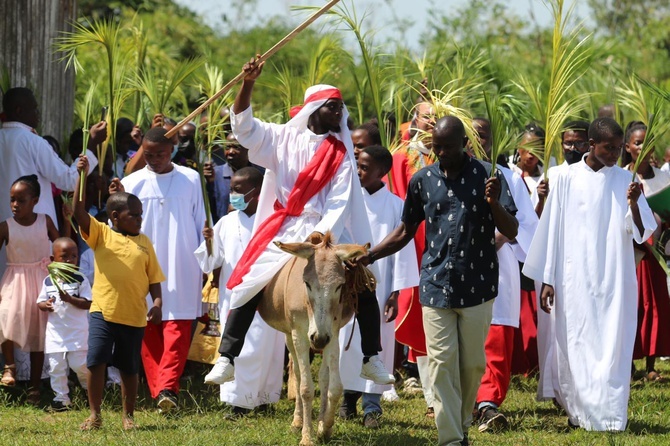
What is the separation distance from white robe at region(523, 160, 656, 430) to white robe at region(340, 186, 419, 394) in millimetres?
1260

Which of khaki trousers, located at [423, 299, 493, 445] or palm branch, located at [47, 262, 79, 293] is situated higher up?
palm branch, located at [47, 262, 79, 293]

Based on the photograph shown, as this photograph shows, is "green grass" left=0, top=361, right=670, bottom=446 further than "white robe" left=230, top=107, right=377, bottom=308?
No

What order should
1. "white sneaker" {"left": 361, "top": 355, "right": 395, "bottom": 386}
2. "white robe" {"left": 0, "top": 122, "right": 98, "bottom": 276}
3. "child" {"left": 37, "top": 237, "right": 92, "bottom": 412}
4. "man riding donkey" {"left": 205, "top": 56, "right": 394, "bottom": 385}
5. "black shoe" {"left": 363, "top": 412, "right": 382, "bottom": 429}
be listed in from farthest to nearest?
"white robe" {"left": 0, "top": 122, "right": 98, "bottom": 276}, "child" {"left": 37, "top": 237, "right": 92, "bottom": 412}, "black shoe" {"left": 363, "top": 412, "right": 382, "bottom": 429}, "man riding donkey" {"left": 205, "top": 56, "right": 394, "bottom": 385}, "white sneaker" {"left": 361, "top": 355, "right": 395, "bottom": 386}

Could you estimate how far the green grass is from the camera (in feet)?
28.4

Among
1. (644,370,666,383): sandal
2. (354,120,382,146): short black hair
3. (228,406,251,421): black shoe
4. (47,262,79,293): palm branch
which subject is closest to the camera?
(47,262,79,293): palm branch

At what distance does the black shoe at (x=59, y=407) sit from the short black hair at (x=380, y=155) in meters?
3.38

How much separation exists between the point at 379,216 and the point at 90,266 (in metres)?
2.85


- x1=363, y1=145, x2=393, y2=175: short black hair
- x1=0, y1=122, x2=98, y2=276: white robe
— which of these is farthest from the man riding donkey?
x1=0, y1=122, x2=98, y2=276: white robe

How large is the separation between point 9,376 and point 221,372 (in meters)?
2.79

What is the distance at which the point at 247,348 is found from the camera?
32.7ft

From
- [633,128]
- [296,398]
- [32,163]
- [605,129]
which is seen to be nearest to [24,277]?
[32,163]

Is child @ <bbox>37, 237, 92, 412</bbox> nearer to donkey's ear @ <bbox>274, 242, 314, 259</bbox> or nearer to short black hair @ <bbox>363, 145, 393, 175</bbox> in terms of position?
short black hair @ <bbox>363, 145, 393, 175</bbox>

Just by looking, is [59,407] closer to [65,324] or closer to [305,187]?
[65,324]

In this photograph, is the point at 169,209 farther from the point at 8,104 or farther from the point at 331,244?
the point at 331,244
